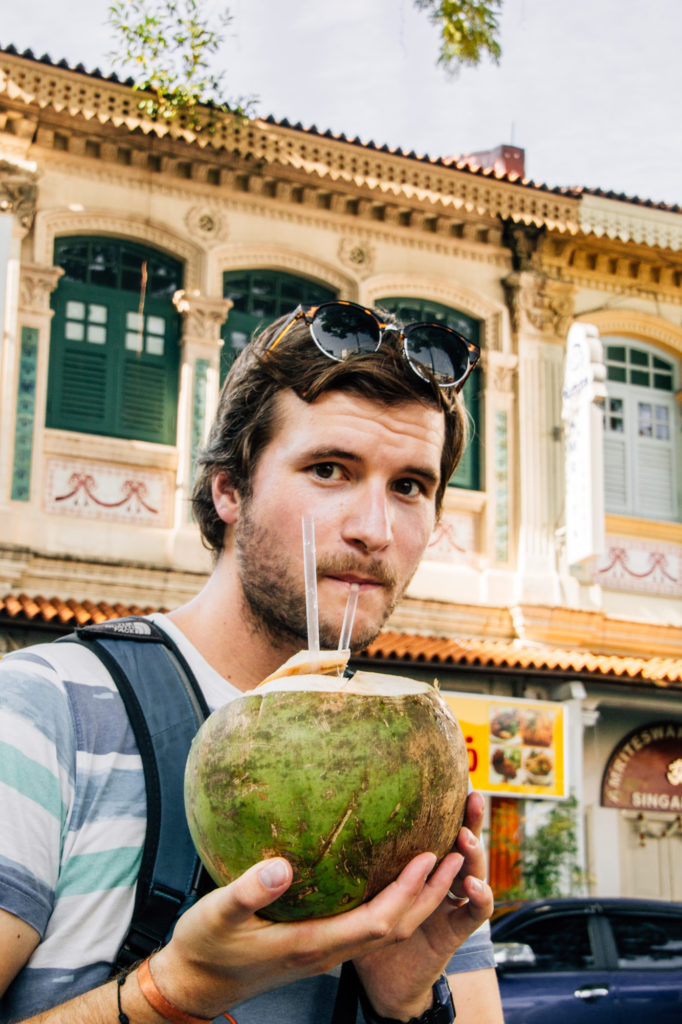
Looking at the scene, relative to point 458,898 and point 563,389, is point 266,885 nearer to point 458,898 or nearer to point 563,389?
point 458,898

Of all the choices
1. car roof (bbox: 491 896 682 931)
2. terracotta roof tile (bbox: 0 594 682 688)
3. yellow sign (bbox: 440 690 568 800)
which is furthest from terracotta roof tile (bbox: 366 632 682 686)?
car roof (bbox: 491 896 682 931)

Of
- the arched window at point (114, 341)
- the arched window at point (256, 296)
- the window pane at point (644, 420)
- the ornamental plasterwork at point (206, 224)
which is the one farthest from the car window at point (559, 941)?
the ornamental plasterwork at point (206, 224)

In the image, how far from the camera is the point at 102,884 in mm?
1454

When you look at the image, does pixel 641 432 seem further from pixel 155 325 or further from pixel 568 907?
pixel 568 907

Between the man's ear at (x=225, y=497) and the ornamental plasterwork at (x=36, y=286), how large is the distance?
30.2ft

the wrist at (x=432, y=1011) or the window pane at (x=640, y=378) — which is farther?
the window pane at (x=640, y=378)

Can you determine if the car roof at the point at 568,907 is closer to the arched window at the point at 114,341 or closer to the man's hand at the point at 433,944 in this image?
the man's hand at the point at 433,944

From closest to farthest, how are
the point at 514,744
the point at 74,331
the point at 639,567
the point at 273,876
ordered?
the point at 273,876 < the point at 514,744 < the point at 74,331 < the point at 639,567

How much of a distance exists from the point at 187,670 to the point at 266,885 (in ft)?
1.82

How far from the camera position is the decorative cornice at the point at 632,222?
13078 mm

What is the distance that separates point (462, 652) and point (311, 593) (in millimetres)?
9283

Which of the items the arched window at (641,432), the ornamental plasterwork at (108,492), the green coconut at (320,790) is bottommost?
the green coconut at (320,790)

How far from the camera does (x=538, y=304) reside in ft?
42.0

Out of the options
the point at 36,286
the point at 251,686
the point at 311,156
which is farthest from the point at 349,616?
the point at 311,156
